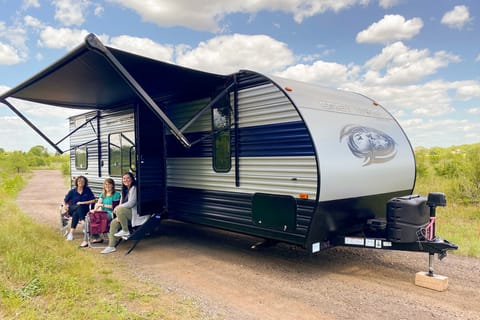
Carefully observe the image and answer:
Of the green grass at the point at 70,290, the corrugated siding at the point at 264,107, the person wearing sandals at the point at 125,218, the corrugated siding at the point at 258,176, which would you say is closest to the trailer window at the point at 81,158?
the person wearing sandals at the point at 125,218

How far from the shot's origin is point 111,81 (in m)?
6.10

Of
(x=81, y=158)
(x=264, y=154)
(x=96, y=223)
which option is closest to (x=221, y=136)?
(x=264, y=154)

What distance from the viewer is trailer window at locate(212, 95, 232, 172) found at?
5734 millimetres

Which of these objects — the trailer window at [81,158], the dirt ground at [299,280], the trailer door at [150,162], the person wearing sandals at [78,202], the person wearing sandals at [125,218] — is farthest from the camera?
the trailer window at [81,158]

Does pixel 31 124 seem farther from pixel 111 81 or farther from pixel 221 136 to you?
pixel 221 136

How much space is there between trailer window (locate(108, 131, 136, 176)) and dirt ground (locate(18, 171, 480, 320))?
67.2 inches

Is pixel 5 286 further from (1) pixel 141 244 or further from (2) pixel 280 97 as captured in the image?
(2) pixel 280 97

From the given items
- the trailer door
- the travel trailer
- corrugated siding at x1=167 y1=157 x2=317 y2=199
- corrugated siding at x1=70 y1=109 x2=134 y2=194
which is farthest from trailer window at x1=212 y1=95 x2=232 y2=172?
corrugated siding at x1=70 y1=109 x2=134 y2=194

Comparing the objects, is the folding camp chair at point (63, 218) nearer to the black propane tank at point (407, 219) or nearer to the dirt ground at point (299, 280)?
the dirt ground at point (299, 280)

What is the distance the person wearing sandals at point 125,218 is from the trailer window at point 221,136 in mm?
1815

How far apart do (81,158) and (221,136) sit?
18.4 feet

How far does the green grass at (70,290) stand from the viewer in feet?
11.7

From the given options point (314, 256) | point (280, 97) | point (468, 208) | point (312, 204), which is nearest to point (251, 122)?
point (280, 97)

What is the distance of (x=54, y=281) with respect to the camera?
4.20m
